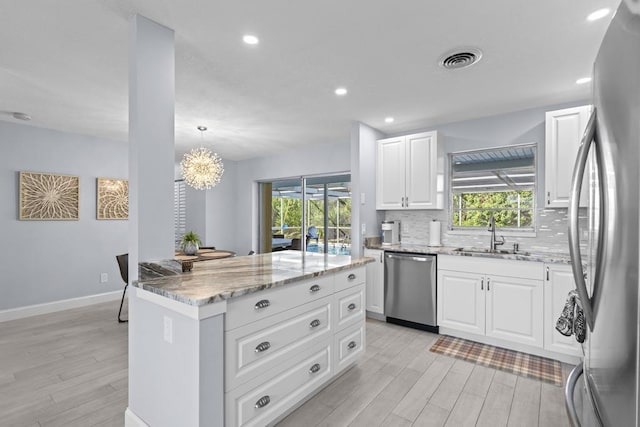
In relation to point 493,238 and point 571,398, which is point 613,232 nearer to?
point 571,398

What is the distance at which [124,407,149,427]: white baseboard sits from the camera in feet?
6.09

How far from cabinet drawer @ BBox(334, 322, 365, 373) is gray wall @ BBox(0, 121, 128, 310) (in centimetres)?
416

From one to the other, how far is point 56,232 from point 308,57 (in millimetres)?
4358

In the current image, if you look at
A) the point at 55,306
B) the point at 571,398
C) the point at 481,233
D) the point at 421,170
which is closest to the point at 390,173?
the point at 421,170

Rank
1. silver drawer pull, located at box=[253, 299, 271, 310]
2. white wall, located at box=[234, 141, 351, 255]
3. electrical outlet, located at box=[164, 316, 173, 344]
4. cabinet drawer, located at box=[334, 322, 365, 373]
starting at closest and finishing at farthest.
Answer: electrical outlet, located at box=[164, 316, 173, 344], silver drawer pull, located at box=[253, 299, 271, 310], cabinet drawer, located at box=[334, 322, 365, 373], white wall, located at box=[234, 141, 351, 255]

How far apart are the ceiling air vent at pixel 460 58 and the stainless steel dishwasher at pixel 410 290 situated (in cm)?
199

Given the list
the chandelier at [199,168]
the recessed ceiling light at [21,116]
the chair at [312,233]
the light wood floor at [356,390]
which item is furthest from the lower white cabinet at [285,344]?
the recessed ceiling light at [21,116]

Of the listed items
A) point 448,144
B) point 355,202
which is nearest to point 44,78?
point 355,202

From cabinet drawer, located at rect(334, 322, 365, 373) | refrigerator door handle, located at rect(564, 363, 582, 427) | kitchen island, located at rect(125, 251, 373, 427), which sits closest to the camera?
refrigerator door handle, located at rect(564, 363, 582, 427)

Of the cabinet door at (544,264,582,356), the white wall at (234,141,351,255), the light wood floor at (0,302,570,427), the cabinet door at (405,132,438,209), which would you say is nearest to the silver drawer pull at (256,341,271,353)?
the light wood floor at (0,302,570,427)

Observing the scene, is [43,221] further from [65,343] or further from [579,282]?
[579,282]

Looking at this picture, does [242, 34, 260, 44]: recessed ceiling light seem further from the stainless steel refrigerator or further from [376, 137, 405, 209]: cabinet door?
[376, 137, 405, 209]: cabinet door

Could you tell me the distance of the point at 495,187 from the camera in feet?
12.4

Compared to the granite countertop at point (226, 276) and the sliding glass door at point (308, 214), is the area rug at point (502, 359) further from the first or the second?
the sliding glass door at point (308, 214)
